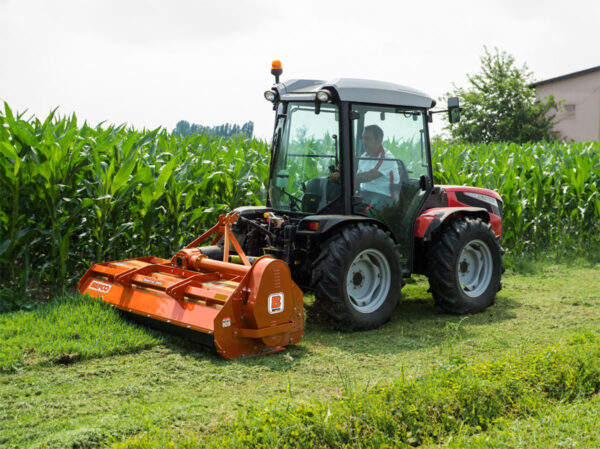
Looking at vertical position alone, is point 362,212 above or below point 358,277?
above

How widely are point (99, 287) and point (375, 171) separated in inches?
102

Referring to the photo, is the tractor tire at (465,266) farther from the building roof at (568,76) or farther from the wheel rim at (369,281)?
the building roof at (568,76)

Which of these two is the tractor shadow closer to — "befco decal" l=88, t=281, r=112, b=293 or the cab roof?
"befco decal" l=88, t=281, r=112, b=293

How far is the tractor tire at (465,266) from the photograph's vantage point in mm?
5707

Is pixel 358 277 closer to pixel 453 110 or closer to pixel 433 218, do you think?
pixel 433 218

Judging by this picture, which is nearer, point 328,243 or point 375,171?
point 328,243

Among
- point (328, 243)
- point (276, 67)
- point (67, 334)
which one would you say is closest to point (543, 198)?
point (276, 67)

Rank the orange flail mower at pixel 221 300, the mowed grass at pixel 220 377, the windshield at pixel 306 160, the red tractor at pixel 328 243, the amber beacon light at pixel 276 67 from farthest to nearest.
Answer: the amber beacon light at pixel 276 67, the windshield at pixel 306 160, the red tractor at pixel 328 243, the orange flail mower at pixel 221 300, the mowed grass at pixel 220 377

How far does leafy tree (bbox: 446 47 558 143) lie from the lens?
32.8 metres

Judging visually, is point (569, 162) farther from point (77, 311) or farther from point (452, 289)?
point (77, 311)

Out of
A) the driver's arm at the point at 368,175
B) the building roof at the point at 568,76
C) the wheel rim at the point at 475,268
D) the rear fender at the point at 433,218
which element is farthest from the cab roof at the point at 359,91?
the building roof at the point at 568,76

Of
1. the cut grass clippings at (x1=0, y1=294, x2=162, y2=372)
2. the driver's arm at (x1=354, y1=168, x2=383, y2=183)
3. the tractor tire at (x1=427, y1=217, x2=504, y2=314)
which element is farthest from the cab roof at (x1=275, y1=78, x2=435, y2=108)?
the cut grass clippings at (x1=0, y1=294, x2=162, y2=372)

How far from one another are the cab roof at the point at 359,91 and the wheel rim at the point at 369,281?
1.32 metres

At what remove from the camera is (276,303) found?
444 cm
